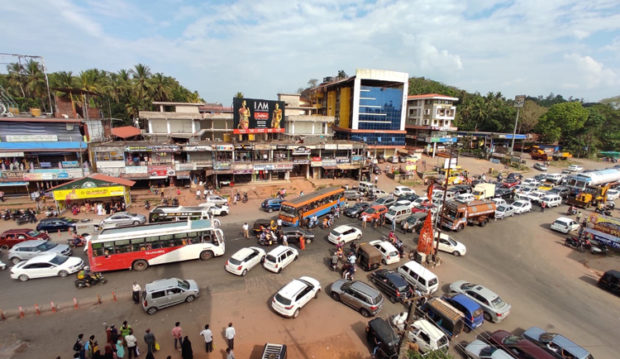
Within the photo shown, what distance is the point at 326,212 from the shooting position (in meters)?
28.8

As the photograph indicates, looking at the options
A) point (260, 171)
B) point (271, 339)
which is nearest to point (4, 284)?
point (271, 339)

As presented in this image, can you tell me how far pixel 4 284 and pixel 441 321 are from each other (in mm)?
25025

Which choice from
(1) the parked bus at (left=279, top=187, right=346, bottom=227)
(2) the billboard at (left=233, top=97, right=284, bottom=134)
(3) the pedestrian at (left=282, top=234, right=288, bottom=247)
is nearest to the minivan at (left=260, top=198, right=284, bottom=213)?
(1) the parked bus at (left=279, top=187, right=346, bottom=227)

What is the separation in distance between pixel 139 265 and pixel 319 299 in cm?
1189

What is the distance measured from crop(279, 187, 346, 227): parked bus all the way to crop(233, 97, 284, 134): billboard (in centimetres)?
1886

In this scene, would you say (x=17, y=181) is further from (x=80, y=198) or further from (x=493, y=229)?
(x=493, y=229)

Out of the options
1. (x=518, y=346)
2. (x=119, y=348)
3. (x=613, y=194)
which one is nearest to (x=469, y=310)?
(x=518, y=346)

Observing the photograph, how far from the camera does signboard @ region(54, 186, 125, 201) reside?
27978 mm

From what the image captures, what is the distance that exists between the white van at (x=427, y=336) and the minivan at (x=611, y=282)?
47.6 ft

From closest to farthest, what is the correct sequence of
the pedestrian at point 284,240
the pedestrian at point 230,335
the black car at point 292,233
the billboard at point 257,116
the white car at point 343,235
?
1. the pedestrian at point 230,335
2. the pedestrian at point 284,240
3. the black car at point 292,233
4. the white car at point 343,235
5. the billboard at point 257,116

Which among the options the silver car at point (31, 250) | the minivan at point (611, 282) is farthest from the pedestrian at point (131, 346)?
the minivan at point (611, 282)

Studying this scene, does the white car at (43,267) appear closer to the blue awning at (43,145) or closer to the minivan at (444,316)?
the blue awning at (43,145)

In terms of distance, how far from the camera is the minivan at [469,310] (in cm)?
1444

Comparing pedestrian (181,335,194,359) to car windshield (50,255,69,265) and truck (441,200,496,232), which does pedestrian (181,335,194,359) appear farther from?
truck (441,200,496,232)
